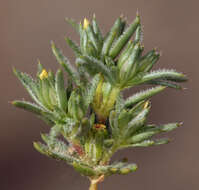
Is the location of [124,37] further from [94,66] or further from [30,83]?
[30,83]

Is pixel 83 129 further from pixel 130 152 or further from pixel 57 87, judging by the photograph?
pixel 130 152

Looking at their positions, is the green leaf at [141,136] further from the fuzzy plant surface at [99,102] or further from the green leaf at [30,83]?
the green leaf at [30,83]

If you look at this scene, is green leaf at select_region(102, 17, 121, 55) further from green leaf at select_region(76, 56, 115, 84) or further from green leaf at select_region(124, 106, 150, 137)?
green leaf at select_region(124, 106, 150, 137)

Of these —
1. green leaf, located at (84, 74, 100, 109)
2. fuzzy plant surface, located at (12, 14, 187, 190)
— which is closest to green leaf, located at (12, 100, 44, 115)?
fuzzy plant surface, located at (12, 14, 187, 190)

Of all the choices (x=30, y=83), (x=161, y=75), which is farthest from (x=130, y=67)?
(x=30, y=83)

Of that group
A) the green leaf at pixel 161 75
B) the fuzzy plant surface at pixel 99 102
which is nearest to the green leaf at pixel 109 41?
the fuzzy plant surface at pixel 99 102

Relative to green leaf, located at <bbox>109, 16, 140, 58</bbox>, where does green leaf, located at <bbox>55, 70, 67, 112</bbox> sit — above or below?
below

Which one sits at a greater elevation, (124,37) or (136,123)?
(124,37)

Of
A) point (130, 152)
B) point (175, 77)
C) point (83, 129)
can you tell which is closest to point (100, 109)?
point (83, 129)
